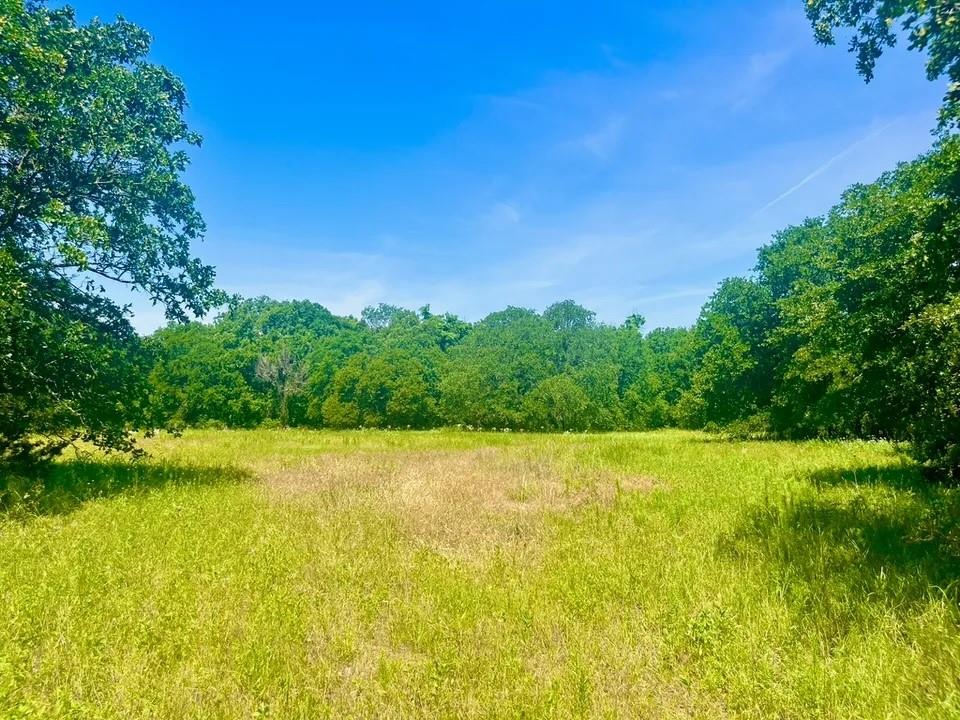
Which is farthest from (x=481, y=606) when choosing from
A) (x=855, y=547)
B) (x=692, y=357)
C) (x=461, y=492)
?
(x=692, y=357)

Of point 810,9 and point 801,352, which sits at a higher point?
point 810,9

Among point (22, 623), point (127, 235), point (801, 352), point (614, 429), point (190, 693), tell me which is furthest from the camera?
point (614, 429)

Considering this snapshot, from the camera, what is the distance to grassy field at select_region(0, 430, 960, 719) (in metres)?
3.89

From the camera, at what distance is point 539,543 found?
26.0 ft

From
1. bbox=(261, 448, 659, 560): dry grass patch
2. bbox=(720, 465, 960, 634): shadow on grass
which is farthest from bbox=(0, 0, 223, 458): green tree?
bbox=(720, 465, 960, 634): shadow on grass

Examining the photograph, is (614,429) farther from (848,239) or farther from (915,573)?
(915,573)

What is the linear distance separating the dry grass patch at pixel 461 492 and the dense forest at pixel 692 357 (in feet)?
17.2

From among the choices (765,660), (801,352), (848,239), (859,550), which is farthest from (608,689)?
(848,239)

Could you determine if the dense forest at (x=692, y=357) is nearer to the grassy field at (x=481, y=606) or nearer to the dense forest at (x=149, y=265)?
the dense forest at (x=149, y=265)

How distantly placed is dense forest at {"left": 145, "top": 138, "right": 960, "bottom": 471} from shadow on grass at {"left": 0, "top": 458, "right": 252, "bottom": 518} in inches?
73.3

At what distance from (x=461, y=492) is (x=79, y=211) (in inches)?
488

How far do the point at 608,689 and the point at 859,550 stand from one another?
5.02 metres

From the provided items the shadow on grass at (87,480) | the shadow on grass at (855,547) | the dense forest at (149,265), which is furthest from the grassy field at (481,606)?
the dense forest at (149,265)

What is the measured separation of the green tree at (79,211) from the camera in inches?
404
